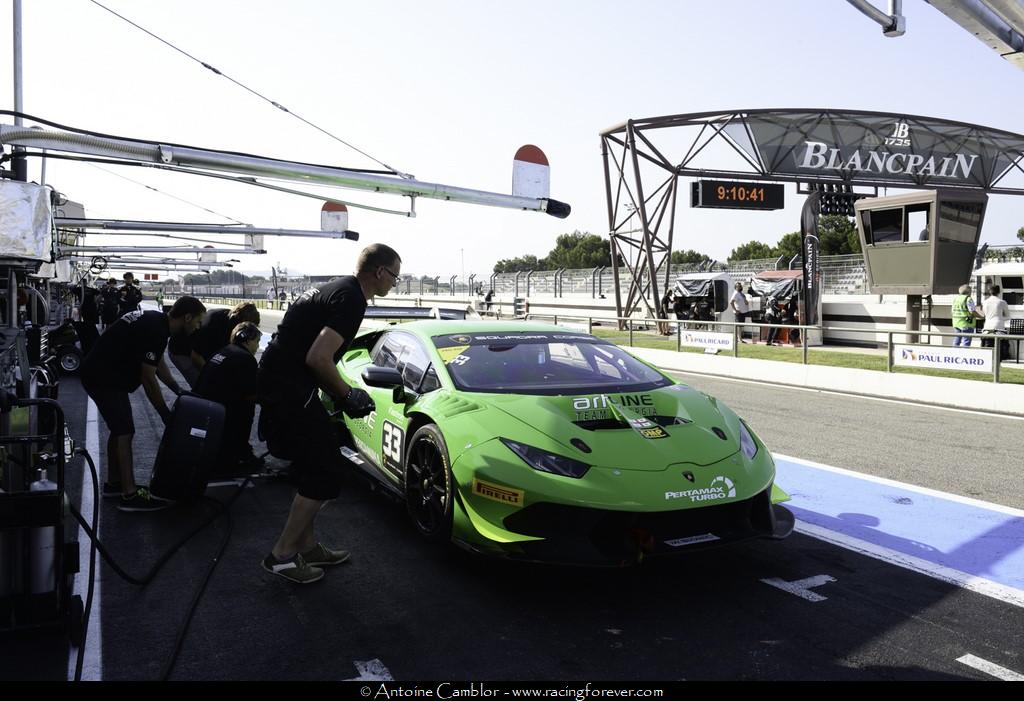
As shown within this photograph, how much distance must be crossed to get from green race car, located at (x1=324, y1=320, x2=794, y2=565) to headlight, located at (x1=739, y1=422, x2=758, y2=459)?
0.04 ft

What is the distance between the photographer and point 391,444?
5.27m

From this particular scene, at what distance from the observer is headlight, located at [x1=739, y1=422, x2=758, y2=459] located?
4511mm

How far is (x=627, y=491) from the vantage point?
153 inches

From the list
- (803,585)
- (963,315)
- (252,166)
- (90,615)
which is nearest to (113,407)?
(90,615)

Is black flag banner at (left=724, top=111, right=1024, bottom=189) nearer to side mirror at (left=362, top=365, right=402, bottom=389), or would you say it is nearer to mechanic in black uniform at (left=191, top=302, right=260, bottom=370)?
mechanic in black uniform at (left=191, top=302, right=260, bottom=370)

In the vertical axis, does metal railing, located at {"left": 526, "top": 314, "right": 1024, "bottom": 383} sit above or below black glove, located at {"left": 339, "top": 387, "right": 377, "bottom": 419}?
above

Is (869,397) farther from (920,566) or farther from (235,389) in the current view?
(235,389)

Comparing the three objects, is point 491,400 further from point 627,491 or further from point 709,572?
point 709,572

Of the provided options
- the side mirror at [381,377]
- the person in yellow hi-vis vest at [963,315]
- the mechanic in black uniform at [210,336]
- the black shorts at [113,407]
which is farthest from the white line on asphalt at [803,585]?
the person in yellow hi-vis vest at [963,315]

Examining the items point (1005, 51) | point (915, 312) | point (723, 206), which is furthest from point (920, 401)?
point (723, 206)

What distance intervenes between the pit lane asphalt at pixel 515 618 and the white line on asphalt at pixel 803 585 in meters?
0.05

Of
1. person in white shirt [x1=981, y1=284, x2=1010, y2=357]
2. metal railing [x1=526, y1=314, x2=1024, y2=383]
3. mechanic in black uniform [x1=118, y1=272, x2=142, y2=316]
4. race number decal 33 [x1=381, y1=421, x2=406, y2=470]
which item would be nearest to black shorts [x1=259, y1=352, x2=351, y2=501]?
race number decal 33 [x1=381, y1=421, x2=406, y2=470]

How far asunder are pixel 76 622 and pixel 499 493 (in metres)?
2.05

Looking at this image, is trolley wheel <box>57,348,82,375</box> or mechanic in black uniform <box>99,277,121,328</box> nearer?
trolley wheel <box>57,348,82,375</box>
